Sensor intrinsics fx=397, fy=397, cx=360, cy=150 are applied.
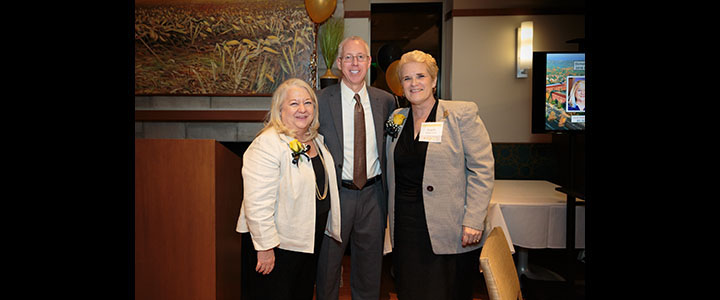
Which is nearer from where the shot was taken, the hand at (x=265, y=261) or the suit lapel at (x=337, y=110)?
the hand at (x=265, y=261)

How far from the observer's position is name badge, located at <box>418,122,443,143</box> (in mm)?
1968

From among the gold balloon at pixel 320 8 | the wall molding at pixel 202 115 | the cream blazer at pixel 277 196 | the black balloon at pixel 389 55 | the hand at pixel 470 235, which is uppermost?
the gold balloon at pixel 320 8

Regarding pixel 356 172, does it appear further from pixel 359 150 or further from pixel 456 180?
pixel 456 180

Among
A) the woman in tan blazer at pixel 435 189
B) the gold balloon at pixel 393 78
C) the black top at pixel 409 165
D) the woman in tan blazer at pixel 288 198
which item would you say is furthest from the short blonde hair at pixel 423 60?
the gold balloon at pixel 393 78

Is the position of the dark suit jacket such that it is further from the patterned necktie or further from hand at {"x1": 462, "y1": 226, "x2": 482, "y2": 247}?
hand at {"x1": 462, "y1": 226, "x2": 482, "y2": 247}

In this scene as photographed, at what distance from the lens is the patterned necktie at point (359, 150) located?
2.12m

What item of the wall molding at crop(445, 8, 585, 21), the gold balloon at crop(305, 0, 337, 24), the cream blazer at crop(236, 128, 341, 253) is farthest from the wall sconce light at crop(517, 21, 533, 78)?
the cream blazer at crop(236, 128, 341, 253)

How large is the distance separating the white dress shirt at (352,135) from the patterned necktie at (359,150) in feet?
0.08

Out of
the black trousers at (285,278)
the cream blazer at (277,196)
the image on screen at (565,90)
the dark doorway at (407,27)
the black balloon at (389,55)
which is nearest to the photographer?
the cream blazer at (277,196)

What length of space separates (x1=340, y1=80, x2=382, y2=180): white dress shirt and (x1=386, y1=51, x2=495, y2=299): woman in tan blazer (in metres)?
0.12

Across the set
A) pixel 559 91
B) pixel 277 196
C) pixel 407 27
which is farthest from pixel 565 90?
pixel 407 27

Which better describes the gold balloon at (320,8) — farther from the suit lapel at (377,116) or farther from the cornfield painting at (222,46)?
the suit lapel at (377,116)

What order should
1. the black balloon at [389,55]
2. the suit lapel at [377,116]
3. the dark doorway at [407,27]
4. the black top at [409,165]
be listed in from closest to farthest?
the black top at [409,165], the suit lapel at [377,116], the black balloon at [389,55], the dark doorway at [407,27]

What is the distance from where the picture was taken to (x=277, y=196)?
186 cm
